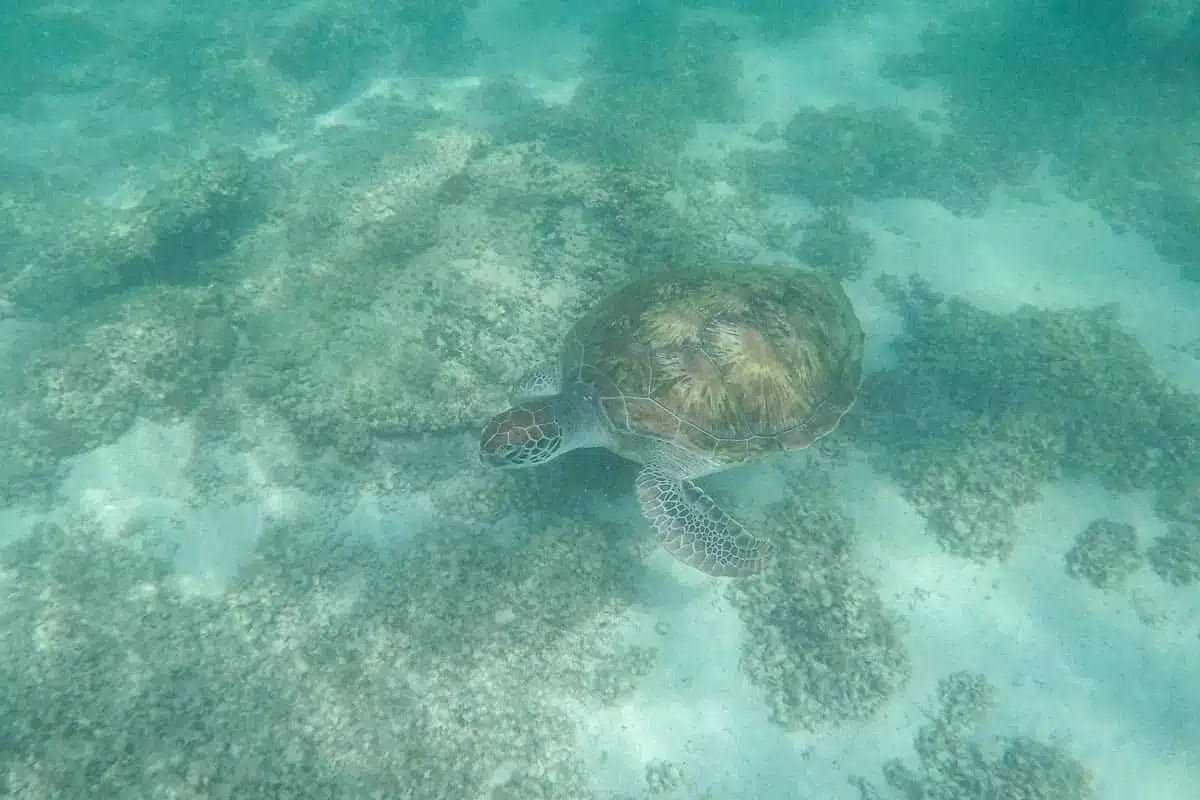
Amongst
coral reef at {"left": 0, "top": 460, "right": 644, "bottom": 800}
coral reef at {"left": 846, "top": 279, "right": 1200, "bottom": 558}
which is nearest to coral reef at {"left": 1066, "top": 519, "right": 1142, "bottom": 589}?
coral reef at {"left": 846, "top": 279, "right": 1200, "bottom": 558}

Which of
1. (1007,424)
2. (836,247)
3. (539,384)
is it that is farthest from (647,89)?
(1007,424)

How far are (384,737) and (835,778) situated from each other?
328cm

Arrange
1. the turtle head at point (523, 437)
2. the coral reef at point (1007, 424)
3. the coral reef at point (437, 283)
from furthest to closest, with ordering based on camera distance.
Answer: the coral reef at point (437, 283) → the coral reef at point (1007, 424) → the turtle head at point (523, 437)

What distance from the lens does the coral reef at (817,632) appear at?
14.6ft

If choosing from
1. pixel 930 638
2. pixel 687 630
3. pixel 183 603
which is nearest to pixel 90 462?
pixel 183 603

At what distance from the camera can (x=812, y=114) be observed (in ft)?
34.9

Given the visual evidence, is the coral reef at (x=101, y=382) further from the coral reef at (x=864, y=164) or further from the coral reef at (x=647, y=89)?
the coral reef at (x=864, y=164)

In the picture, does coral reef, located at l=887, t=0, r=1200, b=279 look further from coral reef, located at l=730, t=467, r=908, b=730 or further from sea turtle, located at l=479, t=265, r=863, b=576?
coral reef, located at l=730, t=467, r=908, b=730

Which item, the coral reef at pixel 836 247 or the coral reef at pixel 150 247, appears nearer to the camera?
the coral reef at pixel 150 247

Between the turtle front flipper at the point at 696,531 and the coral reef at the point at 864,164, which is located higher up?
the coral reef at the point at 864,164

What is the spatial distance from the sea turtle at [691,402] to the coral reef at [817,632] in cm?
57

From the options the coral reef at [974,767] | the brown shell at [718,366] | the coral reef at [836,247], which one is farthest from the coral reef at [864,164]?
the coral reef at [974,767]

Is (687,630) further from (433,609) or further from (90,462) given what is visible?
(90,462)

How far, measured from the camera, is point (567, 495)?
5.14m
